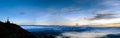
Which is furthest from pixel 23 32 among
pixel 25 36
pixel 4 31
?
pixel 4 31

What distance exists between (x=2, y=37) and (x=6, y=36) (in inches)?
35.4

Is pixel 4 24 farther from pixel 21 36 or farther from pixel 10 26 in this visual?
pixel 21 36

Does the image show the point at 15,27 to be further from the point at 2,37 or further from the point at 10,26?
the point at 2,37

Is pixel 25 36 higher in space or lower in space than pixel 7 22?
lower

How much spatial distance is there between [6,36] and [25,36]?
4696 millimetres

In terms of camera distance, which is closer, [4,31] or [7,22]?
[4,31]

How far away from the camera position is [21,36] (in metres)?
47.8

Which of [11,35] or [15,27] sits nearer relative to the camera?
[11,35]

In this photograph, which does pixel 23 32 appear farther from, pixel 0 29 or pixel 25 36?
pixel 0 29

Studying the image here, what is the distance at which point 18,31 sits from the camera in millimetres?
48312

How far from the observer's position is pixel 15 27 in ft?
162

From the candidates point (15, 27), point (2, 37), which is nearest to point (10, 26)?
point (15, 27)

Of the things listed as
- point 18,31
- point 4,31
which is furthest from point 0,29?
point 18,31

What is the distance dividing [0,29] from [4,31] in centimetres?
81
